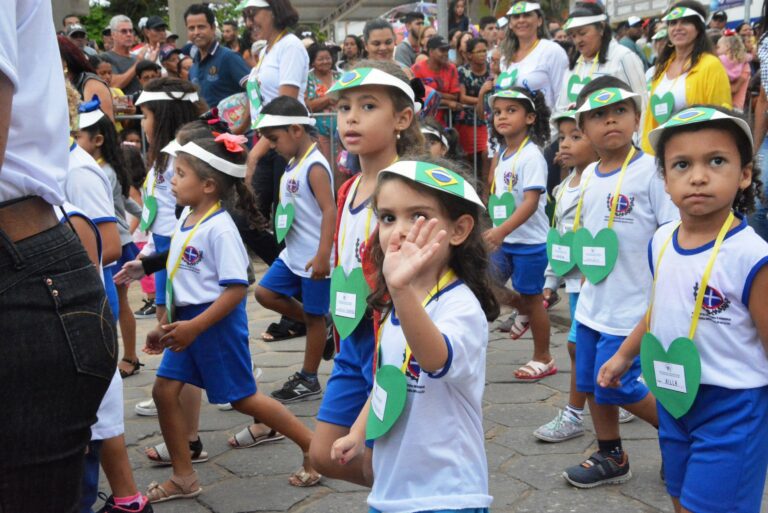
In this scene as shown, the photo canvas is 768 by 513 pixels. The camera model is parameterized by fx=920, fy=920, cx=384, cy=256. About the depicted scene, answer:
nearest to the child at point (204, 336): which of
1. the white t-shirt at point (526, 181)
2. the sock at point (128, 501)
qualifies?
the sock at point (128, 501)

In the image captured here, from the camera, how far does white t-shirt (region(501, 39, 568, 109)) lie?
23.2 feet

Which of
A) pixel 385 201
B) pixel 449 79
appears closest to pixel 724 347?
pixel 385 201

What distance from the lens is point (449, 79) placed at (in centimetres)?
986

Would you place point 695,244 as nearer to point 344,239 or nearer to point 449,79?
point 344,239

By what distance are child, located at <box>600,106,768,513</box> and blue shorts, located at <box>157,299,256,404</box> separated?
1744 millimetres

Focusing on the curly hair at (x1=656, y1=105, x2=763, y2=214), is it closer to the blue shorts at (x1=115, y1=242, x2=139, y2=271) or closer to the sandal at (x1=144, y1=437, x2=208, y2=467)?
the sandal at (x1=144, y1=437, x2=208, y2=467)

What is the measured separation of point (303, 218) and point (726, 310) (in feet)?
9.46

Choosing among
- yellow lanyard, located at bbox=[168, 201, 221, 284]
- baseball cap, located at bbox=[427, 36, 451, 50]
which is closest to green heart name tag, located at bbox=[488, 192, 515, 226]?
yellow lanyard, located at bbox=[168, 201, 221, 284]

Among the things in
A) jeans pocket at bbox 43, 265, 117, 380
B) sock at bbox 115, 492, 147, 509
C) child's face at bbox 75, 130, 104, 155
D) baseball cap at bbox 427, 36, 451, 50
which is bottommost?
sock at bbox 115, 492, 147, 509

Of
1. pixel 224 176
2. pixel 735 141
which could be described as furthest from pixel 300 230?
pixel 735 141

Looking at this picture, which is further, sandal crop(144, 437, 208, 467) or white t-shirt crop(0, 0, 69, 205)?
sandal crop(144, 437, 208, 467)

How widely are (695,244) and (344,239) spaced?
1.22m

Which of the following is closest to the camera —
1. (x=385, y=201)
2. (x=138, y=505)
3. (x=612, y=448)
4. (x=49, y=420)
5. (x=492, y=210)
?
(x=49, y=420)

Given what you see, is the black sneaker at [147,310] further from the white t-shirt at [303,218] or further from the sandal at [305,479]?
the sandal at [305,479]
